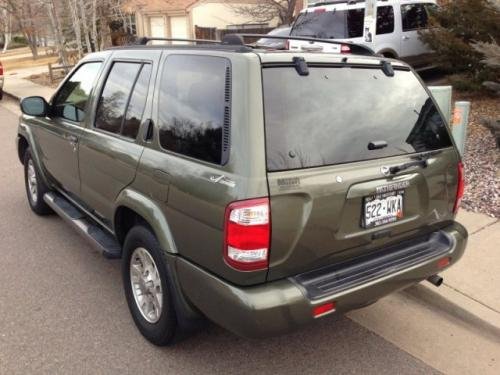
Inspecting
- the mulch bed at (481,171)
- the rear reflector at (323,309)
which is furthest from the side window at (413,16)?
the rear reflector at (323,309)

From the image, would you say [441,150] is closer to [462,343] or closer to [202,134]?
[462,343]

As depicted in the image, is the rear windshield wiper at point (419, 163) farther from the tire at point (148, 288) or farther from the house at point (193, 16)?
the house at point (193, 16)

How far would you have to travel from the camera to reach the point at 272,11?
80.8 feet

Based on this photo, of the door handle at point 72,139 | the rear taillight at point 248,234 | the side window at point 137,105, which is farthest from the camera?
the door handle at point 72,139

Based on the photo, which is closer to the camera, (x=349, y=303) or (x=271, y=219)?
(x=271, y=219)

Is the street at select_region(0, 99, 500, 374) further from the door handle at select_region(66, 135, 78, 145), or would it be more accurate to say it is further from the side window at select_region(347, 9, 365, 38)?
the side window at select_region(347, 9, 365, 38)

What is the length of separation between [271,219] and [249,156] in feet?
1.04

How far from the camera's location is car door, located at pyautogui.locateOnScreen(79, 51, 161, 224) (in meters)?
3.28

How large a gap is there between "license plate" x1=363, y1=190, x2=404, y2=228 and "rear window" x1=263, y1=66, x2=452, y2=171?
227 mm

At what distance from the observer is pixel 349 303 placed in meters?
2.69

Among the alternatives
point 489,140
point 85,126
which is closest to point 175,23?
point 489,140

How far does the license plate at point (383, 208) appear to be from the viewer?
279 centimetres

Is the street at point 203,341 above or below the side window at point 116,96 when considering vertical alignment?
below

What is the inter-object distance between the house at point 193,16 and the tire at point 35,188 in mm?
21782
